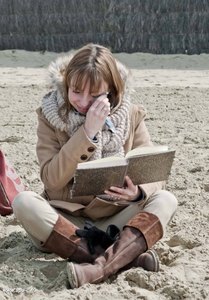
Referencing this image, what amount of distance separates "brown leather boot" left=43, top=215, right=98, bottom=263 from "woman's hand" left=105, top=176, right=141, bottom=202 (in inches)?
8.4

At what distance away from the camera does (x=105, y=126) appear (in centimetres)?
339

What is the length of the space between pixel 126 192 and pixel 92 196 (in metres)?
0.20

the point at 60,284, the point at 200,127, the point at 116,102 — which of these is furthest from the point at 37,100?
the point at 60,284

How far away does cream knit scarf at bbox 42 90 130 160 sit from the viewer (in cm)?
335

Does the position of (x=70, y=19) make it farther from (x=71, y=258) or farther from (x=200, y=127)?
(x=71, y=258)

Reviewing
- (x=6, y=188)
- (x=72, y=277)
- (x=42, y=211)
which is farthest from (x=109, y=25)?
(x=72, y=277)

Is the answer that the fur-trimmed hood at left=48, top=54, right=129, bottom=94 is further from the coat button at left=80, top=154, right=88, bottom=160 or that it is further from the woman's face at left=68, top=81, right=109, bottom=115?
the coat button at left=80, top=154, right=88, bottom=160

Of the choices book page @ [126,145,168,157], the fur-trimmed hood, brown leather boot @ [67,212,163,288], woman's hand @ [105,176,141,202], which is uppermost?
the fur-trimmed hood

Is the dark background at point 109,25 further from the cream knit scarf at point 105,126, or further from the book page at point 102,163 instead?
the book page at point 102,163

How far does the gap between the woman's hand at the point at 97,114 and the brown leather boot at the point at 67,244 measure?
38 cm

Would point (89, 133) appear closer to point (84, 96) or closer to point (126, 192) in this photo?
point (84, 96)

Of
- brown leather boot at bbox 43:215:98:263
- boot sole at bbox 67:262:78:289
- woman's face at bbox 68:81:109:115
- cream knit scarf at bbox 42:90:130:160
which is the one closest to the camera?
boot sole at bbox 67:262:78:289

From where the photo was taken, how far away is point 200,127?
5895 millimetres

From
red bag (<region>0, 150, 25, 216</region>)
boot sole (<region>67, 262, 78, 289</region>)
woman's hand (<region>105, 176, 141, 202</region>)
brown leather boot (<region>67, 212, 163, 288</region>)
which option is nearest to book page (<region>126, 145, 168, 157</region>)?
woman's hand (<region>105, 176, 141, 202</region>)
